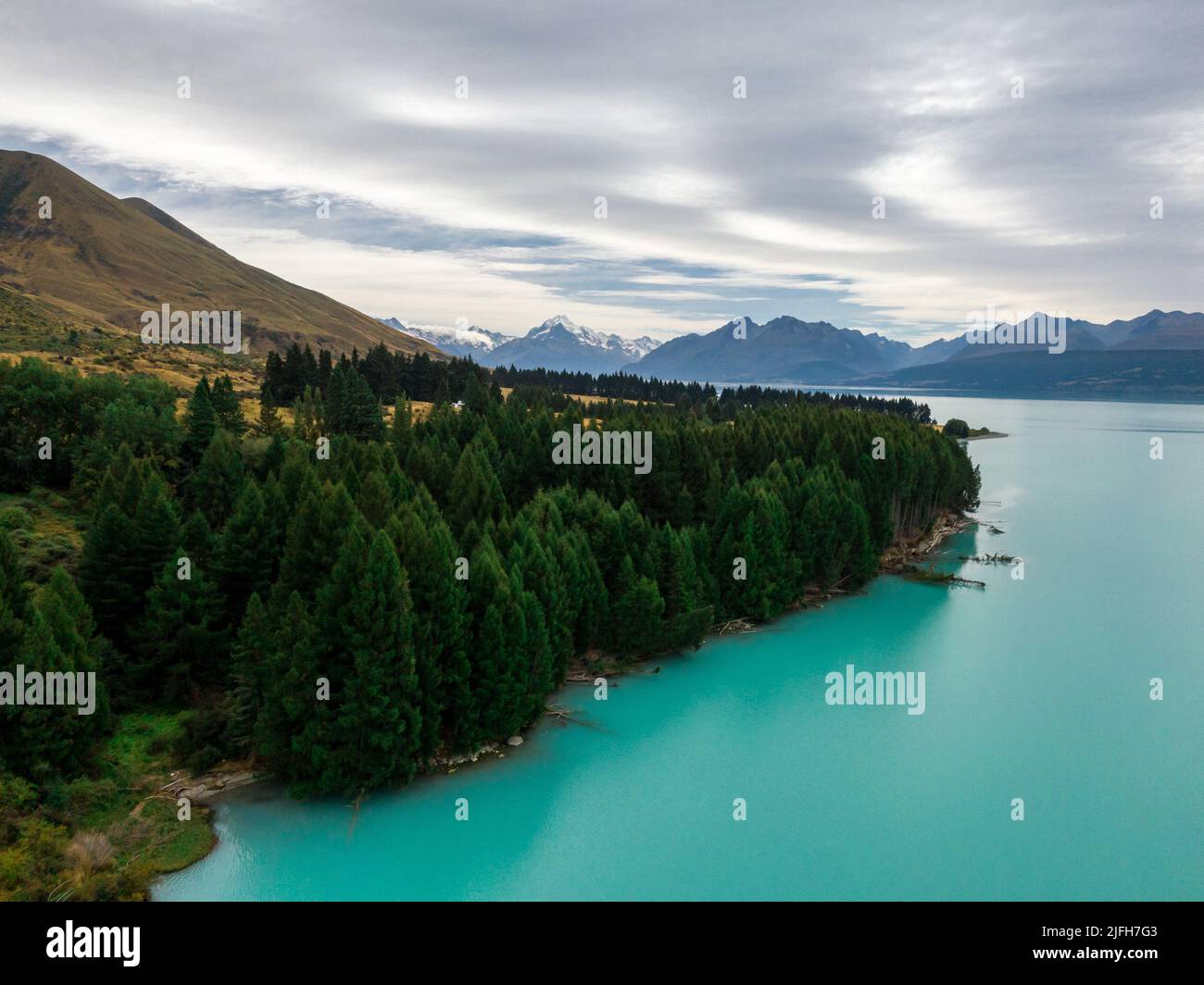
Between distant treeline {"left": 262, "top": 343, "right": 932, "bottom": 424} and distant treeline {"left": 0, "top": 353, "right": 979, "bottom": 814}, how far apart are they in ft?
96.5

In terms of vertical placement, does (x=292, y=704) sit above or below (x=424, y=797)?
above

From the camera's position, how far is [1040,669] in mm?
43500

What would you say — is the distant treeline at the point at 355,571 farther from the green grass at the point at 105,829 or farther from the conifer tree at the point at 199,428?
the green grass at the point at 105,829

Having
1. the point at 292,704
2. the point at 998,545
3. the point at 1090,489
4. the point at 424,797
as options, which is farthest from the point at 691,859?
the point at 1090,489

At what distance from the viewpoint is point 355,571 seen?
27.4 m

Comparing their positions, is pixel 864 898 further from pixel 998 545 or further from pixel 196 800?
pixel 998 545

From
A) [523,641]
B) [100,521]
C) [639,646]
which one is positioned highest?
[100,521]

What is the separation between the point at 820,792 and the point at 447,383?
96851mm

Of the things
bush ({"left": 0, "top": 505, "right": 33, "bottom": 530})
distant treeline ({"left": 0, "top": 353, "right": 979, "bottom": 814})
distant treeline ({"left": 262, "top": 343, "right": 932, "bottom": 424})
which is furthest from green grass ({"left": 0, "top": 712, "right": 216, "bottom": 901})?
distant treeline ({"left": 262, "top": 343, "right": 932, "bottom": 424})

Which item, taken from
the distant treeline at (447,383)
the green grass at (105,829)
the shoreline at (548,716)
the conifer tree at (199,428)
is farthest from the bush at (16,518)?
the distant treeline at (447,383)

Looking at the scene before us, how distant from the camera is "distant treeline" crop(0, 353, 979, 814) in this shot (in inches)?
1061

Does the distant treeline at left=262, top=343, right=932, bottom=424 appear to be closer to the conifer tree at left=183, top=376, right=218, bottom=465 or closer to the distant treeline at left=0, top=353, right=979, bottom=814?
the conifer tree at left=183, top=376, right=218, bottom=465

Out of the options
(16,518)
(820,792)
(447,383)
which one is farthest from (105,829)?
(447,383)
